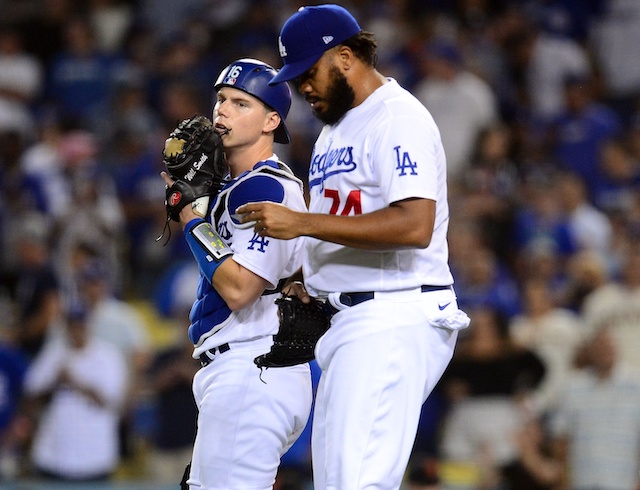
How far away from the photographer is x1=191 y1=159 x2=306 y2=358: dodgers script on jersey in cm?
374

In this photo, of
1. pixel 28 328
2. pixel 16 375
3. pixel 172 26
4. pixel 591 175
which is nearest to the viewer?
pixel 16 375

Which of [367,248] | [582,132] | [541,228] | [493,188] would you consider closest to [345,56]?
[367,248]

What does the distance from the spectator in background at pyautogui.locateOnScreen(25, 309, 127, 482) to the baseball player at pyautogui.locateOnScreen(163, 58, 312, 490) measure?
149 inches

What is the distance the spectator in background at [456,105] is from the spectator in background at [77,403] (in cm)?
346

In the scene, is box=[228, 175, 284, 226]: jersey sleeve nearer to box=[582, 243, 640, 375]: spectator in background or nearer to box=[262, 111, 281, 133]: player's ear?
box=[262, 111, 281, 133]: player's ear

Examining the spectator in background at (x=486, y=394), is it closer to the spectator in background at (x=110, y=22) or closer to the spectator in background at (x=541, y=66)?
the spectator in background at (x=541, y=66)

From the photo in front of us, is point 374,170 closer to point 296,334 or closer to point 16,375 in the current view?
point 296,334

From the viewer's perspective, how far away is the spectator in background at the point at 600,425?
6.53m

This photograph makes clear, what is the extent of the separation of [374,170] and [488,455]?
12.3ft

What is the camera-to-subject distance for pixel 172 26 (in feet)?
39.4

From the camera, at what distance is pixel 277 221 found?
131 inches

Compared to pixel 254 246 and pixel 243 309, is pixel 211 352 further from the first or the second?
pixel 254 246

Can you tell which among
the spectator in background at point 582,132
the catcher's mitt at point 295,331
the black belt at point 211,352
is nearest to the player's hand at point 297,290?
the catcher's mitt at point 295,331

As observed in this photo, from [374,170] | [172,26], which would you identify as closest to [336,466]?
[374,170]
